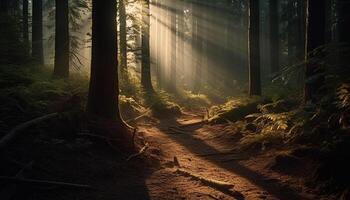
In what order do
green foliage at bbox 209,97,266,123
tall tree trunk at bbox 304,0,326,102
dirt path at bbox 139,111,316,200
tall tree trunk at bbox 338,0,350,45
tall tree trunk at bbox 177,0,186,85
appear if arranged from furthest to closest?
tall tree trunk at bbox 177,0,186,85 → green foliage at bbox 209,97,266,123 → tall tree trunk at bbox 338,0,350,45 → tall tree trunk at bbox 304,0,326,102 → dirt path at bbox 139,111,316,200

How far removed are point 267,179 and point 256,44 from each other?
11866mm

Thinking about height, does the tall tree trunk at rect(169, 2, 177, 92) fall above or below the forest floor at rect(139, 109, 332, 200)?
above

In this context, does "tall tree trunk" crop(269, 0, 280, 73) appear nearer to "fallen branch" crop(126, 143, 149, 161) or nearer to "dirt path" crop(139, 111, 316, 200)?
"dirt path" crop(139, 111, 316, 200)

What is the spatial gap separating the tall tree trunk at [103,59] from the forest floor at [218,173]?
213 cm

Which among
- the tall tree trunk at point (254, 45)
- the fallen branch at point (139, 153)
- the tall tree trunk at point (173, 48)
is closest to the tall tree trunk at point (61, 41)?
the tall tree trunk at point (254, 45)

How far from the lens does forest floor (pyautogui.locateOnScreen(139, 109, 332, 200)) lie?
738cm

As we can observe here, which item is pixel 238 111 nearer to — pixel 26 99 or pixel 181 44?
pixel 26 99

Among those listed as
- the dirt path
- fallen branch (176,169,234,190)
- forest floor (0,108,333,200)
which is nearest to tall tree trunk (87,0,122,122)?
forest floor (0,108,333,200)

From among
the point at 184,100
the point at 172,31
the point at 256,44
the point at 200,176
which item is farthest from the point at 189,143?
the point at 172,31

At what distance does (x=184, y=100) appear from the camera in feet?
98.5

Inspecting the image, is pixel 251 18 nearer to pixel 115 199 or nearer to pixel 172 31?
pixel 115 199

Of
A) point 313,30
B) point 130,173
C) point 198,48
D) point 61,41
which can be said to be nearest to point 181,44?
point 198,48

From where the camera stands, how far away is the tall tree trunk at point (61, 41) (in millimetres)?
18312

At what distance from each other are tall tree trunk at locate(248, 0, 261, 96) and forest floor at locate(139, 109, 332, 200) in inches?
249
